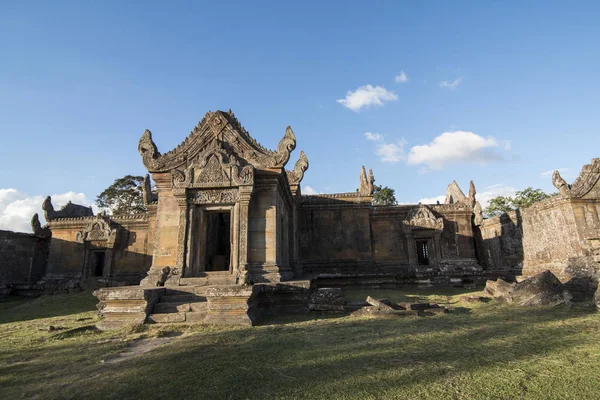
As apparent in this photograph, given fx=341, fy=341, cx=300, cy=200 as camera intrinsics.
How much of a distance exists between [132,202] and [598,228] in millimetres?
35735

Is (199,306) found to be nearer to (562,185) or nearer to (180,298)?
(180,298)

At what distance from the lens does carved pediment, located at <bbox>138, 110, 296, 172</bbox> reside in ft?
34.0

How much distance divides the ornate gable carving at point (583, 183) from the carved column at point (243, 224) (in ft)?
43.1

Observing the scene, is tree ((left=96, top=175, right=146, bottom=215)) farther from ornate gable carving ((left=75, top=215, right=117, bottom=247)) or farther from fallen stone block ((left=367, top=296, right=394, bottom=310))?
fallen stone block ((left=367, top=296, right=394, bottom=310))

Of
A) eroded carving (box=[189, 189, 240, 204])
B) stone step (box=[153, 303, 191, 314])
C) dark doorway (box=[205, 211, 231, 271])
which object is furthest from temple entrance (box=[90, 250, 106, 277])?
stone step (box=[153, 303, 191, 314])

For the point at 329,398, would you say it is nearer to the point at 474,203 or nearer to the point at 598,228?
the point at 598,228

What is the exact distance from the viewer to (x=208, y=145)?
10438 mm

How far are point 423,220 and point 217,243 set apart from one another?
10.2 m

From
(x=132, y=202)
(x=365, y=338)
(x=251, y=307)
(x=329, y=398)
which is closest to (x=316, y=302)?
(x=251, y=307)

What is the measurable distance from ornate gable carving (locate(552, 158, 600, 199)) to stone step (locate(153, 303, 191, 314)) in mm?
15097

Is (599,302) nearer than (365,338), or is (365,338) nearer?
(365,338)

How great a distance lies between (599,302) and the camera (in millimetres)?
7715

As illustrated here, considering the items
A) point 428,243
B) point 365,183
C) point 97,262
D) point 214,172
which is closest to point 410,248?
point 428,243

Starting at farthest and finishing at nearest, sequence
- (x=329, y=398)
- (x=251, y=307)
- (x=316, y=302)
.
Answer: (x=316, y=302), (x=251, y=307), (x=329, y=398)
